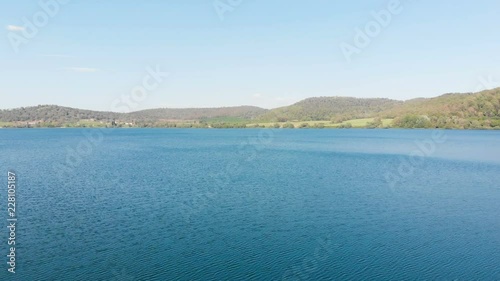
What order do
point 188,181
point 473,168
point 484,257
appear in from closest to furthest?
point 484,257, point 188,181, point 473,168

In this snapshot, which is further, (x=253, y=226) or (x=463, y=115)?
(x=463, y=115)

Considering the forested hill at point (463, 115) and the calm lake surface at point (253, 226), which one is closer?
the calm lake surface at point (253, 226)

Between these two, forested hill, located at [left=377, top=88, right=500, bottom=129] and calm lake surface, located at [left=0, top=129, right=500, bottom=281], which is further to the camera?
forested hill, located at [left=377, top=88, right=500, bottom=129]

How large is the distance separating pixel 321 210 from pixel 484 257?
1305 cm

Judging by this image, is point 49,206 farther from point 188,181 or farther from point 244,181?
point 244,181

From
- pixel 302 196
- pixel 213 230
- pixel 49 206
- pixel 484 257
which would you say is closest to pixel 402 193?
pixel 302 196

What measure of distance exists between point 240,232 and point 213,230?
2077 millimetres

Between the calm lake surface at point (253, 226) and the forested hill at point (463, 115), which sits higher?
the forested hill at point (463, 115)

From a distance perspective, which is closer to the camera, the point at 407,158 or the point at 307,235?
the point at 307,235

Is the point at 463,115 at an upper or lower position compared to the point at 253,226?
upper

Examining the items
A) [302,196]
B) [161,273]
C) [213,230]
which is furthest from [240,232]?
[302,196]

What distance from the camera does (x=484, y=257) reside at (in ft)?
74.9

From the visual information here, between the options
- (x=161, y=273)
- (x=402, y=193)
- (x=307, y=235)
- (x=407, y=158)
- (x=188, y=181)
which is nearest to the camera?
(x=161, y=273)

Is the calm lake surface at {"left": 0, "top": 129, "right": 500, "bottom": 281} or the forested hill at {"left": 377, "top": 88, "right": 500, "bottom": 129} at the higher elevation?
the forested hill at {"left": 377, "top": 88, "right": 500, "bottom": 129}
